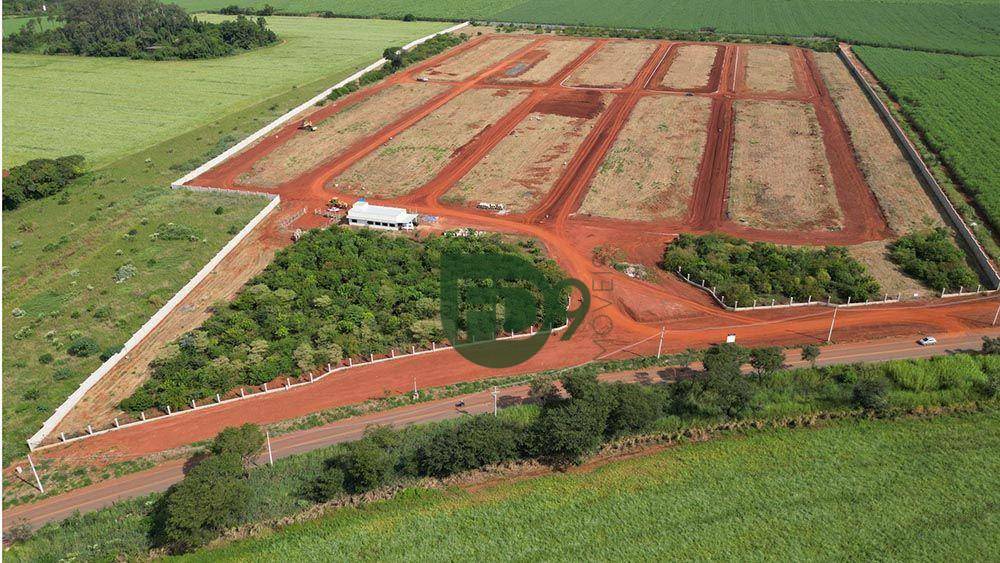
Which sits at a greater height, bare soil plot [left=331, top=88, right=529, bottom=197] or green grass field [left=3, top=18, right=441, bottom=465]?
bare soil plot [left=331, top=88, right=529, bottom=197]

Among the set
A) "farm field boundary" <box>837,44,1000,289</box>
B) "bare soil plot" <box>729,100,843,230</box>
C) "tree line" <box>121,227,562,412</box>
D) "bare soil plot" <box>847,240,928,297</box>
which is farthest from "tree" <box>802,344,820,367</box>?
"bare soil plot" <box>729,100,843,230</box>

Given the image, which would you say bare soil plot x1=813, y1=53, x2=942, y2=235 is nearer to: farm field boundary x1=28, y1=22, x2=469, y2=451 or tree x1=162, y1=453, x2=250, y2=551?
tree x1=162, y1=453, x2=250, y2=551

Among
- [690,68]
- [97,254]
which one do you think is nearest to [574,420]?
[97,254]

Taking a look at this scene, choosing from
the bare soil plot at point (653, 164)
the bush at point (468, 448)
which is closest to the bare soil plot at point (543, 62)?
the bare soil plot at point (653, 164)

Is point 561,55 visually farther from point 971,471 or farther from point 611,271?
point 971,471

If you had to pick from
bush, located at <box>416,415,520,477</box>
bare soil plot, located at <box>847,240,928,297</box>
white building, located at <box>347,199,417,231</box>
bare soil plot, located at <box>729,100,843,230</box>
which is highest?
bare soil plot, located at <box>729,100,843,230</box>

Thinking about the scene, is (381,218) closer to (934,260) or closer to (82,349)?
(82,349)

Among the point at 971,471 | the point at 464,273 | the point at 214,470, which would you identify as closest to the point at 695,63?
the point at 464,273
